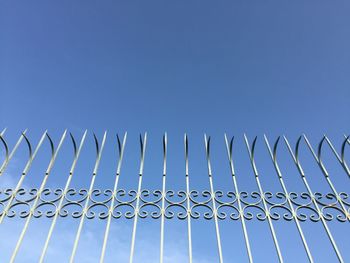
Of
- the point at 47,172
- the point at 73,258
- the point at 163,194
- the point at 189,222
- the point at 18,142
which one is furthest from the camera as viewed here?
the point at 18,142

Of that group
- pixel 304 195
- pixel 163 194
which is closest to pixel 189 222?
pixel 163 194

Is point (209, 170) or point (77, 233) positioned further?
point (209, 170)

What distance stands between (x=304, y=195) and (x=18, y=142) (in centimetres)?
370

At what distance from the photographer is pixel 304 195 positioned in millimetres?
4117

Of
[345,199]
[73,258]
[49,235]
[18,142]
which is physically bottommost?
[73,258]

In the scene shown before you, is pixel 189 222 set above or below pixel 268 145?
below

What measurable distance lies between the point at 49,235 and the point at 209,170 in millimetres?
2008

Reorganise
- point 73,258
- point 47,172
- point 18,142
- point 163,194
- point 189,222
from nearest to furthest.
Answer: point 73,258, point 189,222, point 163,194, point 47,172, point 18,142

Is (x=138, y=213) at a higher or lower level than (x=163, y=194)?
lower

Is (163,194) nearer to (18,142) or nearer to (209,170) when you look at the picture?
(209,170)

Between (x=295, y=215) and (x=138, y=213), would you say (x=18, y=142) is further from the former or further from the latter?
(x=295, y=215)

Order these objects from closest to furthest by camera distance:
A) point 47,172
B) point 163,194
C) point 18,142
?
point 163,194 < point 47,172 < point 18,142

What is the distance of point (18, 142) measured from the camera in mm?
4641

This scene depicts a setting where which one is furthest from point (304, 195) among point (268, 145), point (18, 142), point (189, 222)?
point (18, 142)
